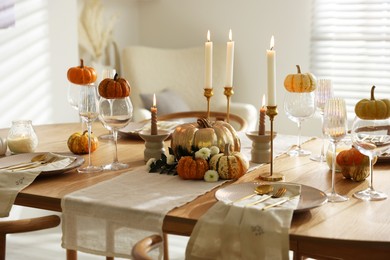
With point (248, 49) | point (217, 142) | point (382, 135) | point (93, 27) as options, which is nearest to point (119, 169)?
point (217, 142)

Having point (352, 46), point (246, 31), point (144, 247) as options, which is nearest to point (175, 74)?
point (246, 31)

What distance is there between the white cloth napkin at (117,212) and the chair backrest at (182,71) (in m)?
2.94

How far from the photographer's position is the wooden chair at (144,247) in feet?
4.35

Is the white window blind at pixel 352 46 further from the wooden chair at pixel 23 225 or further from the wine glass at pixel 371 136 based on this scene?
the wooden chair at pixel 23 225

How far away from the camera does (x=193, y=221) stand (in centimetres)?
159

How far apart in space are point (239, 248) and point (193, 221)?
0.42 feet

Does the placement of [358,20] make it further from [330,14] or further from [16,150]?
[16,150]

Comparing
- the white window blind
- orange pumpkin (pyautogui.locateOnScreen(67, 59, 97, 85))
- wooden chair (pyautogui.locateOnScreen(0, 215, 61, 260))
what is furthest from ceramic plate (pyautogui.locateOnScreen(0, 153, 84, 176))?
the white window blind

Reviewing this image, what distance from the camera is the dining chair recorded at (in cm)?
471

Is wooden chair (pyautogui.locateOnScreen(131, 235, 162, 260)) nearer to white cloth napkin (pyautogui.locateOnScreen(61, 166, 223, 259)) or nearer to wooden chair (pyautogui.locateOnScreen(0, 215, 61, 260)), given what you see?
white cloth napkin (pyautogui.locateOnScreen(61, 166, 223, 259))

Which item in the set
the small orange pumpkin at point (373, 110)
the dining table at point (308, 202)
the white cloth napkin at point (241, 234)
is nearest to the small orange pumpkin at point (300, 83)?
the dining table at point (308, 202)

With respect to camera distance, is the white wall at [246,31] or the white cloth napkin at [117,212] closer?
the white cloth napkin at [117,212]

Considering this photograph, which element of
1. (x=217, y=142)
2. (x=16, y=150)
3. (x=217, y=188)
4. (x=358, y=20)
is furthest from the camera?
(x=358, y=20)

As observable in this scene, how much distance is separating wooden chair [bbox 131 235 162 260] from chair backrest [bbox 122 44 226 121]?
3.32 m
